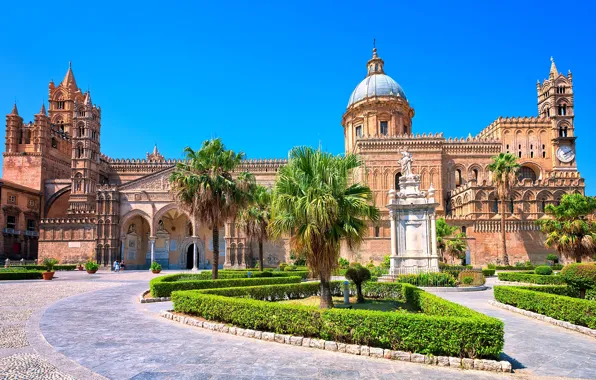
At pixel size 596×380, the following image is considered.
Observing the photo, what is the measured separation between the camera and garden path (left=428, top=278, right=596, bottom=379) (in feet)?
24.0

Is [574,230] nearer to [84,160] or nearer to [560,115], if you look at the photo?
[560,115]

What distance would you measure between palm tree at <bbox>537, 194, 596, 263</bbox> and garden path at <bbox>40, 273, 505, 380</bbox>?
973 inches

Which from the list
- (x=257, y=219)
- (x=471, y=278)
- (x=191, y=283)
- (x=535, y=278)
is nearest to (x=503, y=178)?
(x=535, y=278)

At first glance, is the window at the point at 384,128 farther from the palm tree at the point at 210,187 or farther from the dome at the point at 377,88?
the palm tree at the point at 210,187

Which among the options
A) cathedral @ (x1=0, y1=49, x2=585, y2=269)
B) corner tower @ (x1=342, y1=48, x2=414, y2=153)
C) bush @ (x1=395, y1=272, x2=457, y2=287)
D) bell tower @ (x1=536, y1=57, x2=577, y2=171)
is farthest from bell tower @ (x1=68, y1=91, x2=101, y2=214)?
bell tower @ (x1=536, y1=57, x2=577, y2=171)

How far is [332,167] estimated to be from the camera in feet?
40.5

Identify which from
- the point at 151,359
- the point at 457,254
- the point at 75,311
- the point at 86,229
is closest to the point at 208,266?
the point at 86,229

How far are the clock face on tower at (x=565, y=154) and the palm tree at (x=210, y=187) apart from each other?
50.1 m

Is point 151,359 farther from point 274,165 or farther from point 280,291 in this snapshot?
point 274,165

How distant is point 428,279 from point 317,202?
1135 centimetres

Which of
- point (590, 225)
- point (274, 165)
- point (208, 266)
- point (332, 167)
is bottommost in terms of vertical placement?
point (208, 266)

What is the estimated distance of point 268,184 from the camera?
163 feet

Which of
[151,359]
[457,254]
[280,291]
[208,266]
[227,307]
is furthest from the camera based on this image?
[208,266]

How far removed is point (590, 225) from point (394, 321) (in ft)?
90.1
